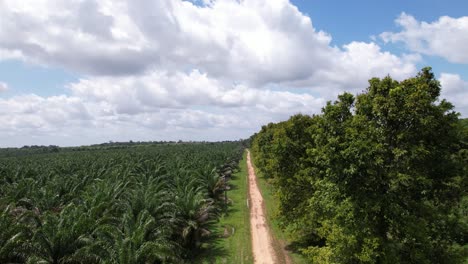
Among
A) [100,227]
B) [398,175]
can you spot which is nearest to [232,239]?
[100,227]

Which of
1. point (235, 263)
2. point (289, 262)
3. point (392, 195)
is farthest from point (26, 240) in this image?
point (392, 195)

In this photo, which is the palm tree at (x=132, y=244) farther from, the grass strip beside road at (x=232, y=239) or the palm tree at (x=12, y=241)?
the grass strip beside road at (x=232, y=239)

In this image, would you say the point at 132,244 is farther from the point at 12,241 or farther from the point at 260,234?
the point at 260,234

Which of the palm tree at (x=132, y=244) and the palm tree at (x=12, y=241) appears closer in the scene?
the palm tree at (x=132, y=244)

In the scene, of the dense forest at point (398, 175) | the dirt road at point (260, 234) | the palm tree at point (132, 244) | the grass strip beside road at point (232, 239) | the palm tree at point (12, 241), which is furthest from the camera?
the grass strip beside road at point (232, 239)

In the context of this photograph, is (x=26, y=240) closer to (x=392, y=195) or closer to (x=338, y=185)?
(x=338, y=185)

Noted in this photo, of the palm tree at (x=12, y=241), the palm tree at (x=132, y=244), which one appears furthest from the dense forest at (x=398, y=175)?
the palm tree at (x=12, y=241)

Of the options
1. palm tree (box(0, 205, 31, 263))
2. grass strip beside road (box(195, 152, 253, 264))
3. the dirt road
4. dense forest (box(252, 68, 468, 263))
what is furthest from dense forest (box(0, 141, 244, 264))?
dense forest (box(252, 68, 468, 263))

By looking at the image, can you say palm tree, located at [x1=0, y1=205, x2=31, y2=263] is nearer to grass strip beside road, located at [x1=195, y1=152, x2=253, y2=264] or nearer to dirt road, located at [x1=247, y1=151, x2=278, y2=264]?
grass strip beside road, located at [x1=195, y1=152, x2=253, y2=264]
